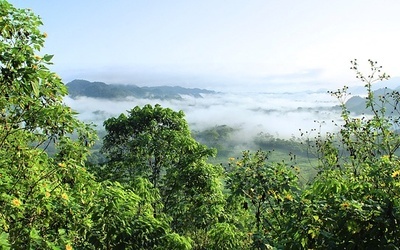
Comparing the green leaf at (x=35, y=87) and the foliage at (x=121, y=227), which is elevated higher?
the green leaf at (x=35, y=87)

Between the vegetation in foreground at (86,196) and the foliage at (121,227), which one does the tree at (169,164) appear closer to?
the vegetation in foreground at (86,196)

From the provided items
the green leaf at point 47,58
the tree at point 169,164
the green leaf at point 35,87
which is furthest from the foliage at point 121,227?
the tree at point 169,164

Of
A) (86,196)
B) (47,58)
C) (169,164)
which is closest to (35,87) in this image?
(47,58)

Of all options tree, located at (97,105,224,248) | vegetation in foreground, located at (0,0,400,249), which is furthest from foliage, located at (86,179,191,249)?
tree, located at (97,105,224,248)

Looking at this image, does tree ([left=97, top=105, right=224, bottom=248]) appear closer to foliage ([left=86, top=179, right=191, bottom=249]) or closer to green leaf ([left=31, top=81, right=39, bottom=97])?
foliage ([left=86, top=179, right=191, bottom=249])

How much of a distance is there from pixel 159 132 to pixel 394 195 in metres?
18.9

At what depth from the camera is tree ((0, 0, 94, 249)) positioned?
5715mm

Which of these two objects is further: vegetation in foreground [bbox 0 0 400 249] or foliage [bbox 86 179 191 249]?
foliage [bbox 86 179 191 249]

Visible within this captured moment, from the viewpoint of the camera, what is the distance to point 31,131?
6781mm

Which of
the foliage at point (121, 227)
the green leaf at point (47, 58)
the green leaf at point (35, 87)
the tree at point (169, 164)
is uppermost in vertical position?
the green leaf at point (47, 58)

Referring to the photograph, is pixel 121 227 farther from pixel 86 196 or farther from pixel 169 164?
pixel 169 164

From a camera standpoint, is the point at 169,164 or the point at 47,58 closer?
the point at 47,58

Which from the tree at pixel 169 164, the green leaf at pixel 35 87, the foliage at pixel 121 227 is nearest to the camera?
the green leaf at pixel 35 87

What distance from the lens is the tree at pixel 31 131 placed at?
18.7 ft
